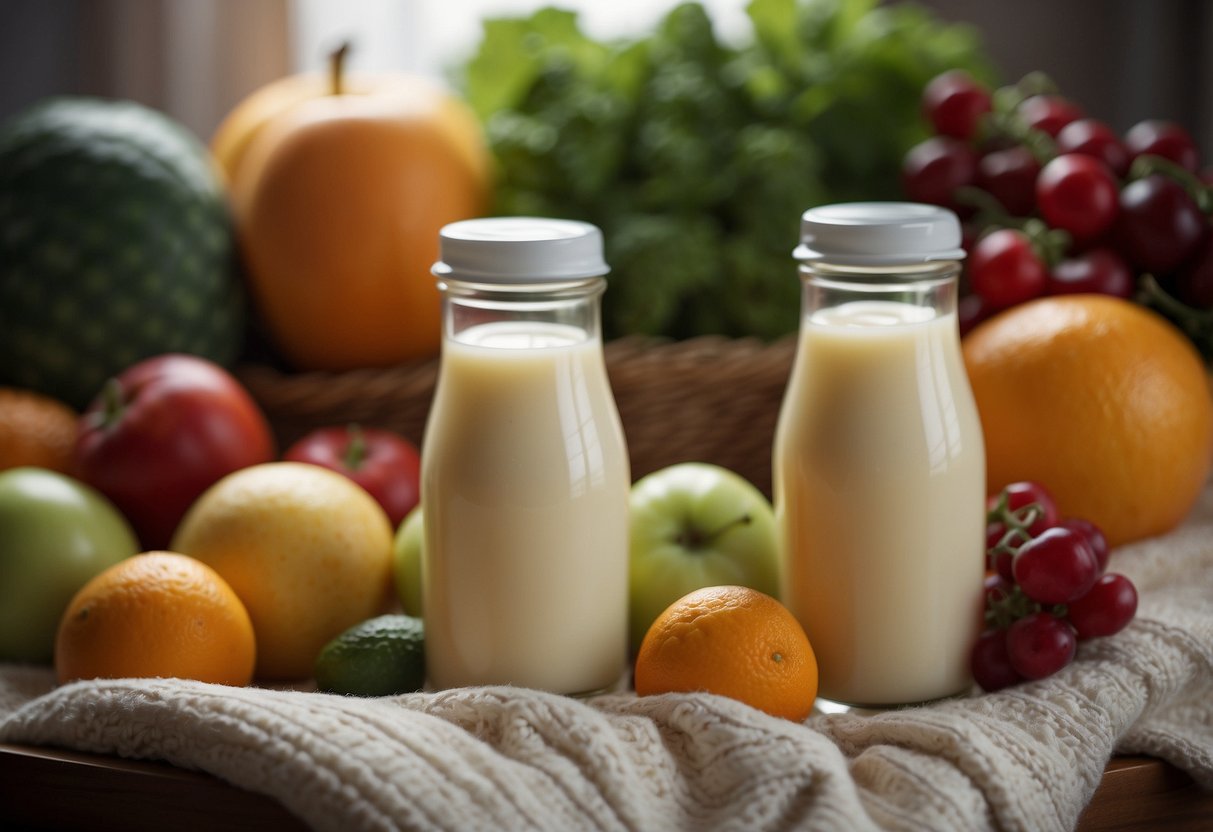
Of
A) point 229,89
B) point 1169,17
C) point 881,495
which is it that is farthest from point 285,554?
point 1169,17

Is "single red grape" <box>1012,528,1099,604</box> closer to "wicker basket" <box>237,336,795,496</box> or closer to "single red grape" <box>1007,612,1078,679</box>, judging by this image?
"single red grape" <box>1007,612,1078,679</box>

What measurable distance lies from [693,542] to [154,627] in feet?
1.15

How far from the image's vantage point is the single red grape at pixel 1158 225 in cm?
97

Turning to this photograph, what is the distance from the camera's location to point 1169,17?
169cm

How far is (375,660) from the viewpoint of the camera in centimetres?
79

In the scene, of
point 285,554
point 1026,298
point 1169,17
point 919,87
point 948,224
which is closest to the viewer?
point 948,224

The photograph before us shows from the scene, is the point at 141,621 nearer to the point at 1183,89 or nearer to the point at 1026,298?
→ the point at 1026,298

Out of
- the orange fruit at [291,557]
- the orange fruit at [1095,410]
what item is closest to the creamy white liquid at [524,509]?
the orange fruit at [291,557]

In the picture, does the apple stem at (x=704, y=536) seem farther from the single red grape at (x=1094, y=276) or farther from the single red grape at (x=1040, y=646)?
the single red grape at (x=1094, y=276)

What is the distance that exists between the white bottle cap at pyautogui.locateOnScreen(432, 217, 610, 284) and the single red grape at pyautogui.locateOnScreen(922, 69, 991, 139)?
0.48m

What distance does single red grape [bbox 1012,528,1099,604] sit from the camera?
740mm

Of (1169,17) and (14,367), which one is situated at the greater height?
(1169,17)

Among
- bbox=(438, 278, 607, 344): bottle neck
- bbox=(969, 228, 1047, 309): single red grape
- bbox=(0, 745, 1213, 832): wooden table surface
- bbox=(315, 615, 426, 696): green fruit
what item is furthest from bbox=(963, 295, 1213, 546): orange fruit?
bbox=(315, 615, 426, 696): green fruit

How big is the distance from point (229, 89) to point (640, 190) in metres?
0.90
